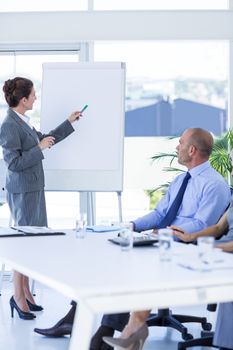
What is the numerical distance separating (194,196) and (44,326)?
144cm

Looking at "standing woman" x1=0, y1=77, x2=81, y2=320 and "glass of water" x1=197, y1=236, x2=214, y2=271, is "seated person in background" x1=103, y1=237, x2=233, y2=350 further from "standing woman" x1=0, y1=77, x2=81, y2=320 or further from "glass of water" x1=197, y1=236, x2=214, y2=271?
"standing woman" x1=0, y1=77, x2=81, y2=320

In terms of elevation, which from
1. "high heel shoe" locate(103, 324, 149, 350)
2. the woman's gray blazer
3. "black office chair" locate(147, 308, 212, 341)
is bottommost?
"black office chair" locate(147, 308, 212, 341)

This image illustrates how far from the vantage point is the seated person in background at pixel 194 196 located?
13.6 feet

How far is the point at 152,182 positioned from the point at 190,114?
77cm

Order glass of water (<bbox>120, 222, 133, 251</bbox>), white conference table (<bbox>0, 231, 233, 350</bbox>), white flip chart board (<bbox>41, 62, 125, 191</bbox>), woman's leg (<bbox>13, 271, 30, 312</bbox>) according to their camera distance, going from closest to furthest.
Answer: white conference table (<bbox>0, 231, 233, 350</bbox>)
glass of water (<bbox>120, 222, 133, 251</bbox>)
woman's leg (<bbox>13, 271, 30, 312</bbox>)
white flip chart board (<bbox>41, 62, 125, 191</bbox>)

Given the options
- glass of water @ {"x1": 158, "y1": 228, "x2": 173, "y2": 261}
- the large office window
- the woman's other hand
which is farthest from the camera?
the large office window

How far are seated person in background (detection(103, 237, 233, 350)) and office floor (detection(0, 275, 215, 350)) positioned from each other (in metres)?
0.79

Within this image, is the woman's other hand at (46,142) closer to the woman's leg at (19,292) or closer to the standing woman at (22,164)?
the standing woman at (22,164)

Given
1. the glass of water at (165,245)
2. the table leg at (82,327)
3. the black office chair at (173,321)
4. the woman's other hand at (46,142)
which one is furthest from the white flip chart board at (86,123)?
the table leg at (82,327)

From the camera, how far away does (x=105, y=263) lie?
2.80m

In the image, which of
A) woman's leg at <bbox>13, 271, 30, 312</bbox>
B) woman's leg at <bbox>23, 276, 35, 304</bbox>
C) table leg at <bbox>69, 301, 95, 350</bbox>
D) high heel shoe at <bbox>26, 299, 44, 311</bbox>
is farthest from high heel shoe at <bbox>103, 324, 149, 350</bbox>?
high heel shoe at <bbox>26, 299, 44, 311</bbox>

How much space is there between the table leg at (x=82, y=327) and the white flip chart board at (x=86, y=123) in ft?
10.5

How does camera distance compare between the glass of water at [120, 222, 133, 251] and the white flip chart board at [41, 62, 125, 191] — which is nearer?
the glass of water at [120, 222, 133, 251]

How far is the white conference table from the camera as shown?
2291 mm
